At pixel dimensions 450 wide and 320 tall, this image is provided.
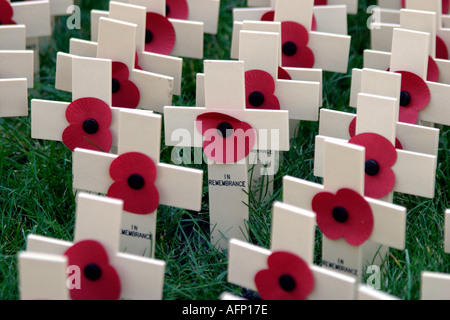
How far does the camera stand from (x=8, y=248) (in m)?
1.61

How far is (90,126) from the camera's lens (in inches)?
62.4

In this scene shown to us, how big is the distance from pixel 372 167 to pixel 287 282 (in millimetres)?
325

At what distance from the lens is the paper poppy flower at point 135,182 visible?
1.39 m

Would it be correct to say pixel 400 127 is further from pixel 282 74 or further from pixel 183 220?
pixel 183 220

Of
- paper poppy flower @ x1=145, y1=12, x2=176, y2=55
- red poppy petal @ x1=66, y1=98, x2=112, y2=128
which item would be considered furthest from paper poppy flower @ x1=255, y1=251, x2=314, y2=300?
paper poppy flower @ x1=145, y1=12, x2=176, y2=55

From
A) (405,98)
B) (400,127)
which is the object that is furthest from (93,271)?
(405,98)

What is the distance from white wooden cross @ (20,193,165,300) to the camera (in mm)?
1229

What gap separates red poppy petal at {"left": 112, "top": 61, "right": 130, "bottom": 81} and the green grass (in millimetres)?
242

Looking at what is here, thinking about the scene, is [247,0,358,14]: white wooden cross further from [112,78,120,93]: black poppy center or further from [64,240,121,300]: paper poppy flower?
[64,240,121,300]: paper poppy flower

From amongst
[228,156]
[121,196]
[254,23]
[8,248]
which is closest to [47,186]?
[8,248]

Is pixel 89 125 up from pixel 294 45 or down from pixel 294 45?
down
